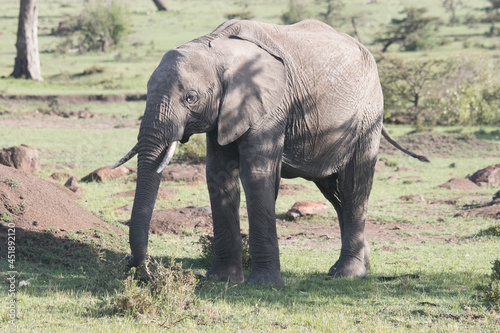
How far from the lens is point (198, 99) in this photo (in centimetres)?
653

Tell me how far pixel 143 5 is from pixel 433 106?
5772 centimetres

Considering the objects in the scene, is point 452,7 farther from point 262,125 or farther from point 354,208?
point 262,125

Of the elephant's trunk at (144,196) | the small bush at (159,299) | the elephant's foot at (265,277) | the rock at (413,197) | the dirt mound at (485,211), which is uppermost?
the elephant's trunk at (144,196)

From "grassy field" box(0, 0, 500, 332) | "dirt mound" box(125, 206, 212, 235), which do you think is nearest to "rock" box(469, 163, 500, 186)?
"grassy field" box(0, 0, 500, 332)

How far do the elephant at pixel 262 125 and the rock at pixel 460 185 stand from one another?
24.3 ft

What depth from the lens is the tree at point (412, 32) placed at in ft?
160

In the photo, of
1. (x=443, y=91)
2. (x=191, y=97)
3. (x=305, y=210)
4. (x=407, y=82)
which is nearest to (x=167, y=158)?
(x=191, y=97)

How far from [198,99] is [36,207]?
319cm

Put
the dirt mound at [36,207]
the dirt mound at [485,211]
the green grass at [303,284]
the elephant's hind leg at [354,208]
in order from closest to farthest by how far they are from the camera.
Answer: the green grass at [303,284] → the elephant's hind leg at [354,208] → the dirt mound at [36,207] → the dirt mound at [485,211]

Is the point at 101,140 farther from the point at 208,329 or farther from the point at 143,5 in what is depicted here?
the point at 143,5

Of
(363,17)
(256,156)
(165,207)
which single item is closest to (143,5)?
(363,17)

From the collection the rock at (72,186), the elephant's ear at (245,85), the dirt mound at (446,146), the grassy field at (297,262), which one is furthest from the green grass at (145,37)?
the elephant's ear at (245,85)

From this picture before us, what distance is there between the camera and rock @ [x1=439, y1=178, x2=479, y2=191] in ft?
49.4

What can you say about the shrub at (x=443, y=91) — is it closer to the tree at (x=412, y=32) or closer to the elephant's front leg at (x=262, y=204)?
the elephant's front leg at (x=262, y=204)
